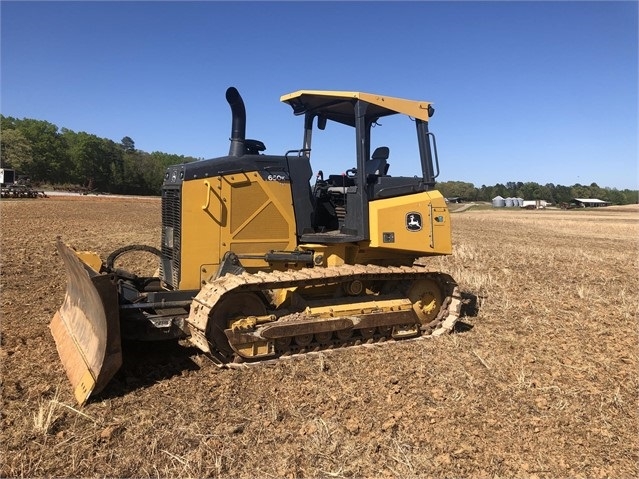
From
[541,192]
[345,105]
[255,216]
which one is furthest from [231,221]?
[541,192]

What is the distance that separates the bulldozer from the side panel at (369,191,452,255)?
0.02 m

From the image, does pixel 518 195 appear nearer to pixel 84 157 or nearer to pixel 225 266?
pixel 84 157

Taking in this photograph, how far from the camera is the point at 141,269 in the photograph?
444 inches

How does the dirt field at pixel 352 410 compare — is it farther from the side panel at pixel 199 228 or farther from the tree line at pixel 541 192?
the tree line at pixel 541 192

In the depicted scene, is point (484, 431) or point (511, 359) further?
point (511, 359)

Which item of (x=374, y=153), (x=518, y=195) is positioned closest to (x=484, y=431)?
(x=374, y=153)

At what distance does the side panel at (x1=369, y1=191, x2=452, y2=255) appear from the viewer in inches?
262

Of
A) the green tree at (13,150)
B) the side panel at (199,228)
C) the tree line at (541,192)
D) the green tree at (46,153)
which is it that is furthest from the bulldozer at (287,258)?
the tree line at (541,192)

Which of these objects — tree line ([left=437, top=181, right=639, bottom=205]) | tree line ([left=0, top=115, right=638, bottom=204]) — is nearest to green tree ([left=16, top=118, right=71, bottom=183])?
tree line ([left=0, top=115, right=638, bottom=204])

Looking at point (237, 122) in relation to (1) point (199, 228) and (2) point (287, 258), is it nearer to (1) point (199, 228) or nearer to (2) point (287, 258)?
(1) point (199, 228)

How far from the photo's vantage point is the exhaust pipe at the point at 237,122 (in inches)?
261

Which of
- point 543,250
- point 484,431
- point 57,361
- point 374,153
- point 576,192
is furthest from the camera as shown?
A: point 576,192

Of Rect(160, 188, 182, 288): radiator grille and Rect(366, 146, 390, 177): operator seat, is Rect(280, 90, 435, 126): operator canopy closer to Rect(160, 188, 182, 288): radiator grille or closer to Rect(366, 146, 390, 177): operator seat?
Rect(366, 146, 390, 177): operator seat

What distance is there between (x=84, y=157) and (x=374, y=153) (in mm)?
99111
